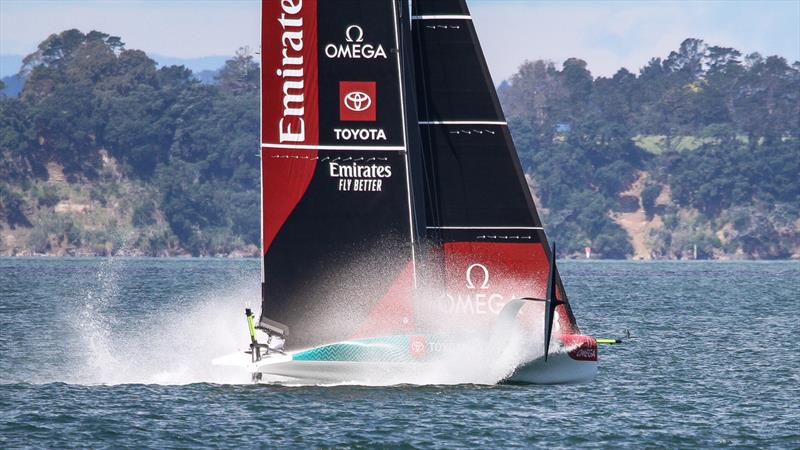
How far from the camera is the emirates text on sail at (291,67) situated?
31078 mm

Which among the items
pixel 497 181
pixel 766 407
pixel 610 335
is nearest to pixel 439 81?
pixel 497 181

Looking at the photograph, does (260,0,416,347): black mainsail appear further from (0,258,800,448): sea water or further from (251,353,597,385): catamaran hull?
(0,258,800,448): sea water

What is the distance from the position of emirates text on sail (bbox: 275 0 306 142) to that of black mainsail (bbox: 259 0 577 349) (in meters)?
0.03

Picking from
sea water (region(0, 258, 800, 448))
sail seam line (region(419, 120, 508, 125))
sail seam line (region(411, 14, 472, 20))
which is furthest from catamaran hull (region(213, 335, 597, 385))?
sail seam line (region(411, 14, 472, 20))

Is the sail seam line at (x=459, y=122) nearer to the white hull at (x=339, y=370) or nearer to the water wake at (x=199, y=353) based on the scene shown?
the water wake at (x=199, y=353)

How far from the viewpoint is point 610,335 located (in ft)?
170

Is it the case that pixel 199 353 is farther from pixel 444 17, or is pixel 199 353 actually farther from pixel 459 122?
pixel 444 17

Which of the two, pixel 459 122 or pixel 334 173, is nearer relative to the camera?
pixel 334 173

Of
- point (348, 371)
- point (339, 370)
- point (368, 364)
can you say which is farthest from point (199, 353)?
point (368, 364)

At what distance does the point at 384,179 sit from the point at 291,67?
2828 mm

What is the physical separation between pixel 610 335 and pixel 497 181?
20734 mm

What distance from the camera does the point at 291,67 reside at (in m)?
31.1

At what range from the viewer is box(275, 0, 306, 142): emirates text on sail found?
31078 mm

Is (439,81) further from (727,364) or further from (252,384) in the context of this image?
(727,364)
